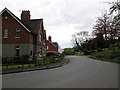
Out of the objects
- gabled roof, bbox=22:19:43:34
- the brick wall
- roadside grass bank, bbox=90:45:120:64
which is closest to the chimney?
gabled roof, bbox=22:19:43:34

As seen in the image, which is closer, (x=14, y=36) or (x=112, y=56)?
(x=14, y=36)

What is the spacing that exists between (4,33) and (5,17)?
2.77 m

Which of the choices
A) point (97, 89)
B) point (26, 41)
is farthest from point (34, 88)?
point (26, 41)

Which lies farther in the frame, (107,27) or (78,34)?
(78,34)

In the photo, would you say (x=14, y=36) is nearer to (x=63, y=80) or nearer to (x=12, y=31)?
(x=12, y=31)

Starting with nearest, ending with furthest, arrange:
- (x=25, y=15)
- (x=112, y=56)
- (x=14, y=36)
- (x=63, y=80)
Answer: (x=63, y=80) < (x=14, y=36) < (x=112, y=56) < (x=25, y=15)

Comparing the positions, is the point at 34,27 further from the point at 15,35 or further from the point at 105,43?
the point at 105,43

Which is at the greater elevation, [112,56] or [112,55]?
[112,55]

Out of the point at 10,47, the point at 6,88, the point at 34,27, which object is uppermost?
the point at 34,27

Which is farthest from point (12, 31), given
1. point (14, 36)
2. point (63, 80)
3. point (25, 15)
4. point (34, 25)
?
point (63, 80)

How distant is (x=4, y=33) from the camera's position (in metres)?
43.0

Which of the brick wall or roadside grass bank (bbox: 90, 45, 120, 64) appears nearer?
the brick wall

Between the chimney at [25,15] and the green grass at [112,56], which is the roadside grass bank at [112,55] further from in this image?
the chimney at [25,15]

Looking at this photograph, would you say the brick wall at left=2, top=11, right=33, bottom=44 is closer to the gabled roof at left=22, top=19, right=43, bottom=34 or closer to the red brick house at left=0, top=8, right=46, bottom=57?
the red brick house at left=0, top=8, right=46, bottom=57
